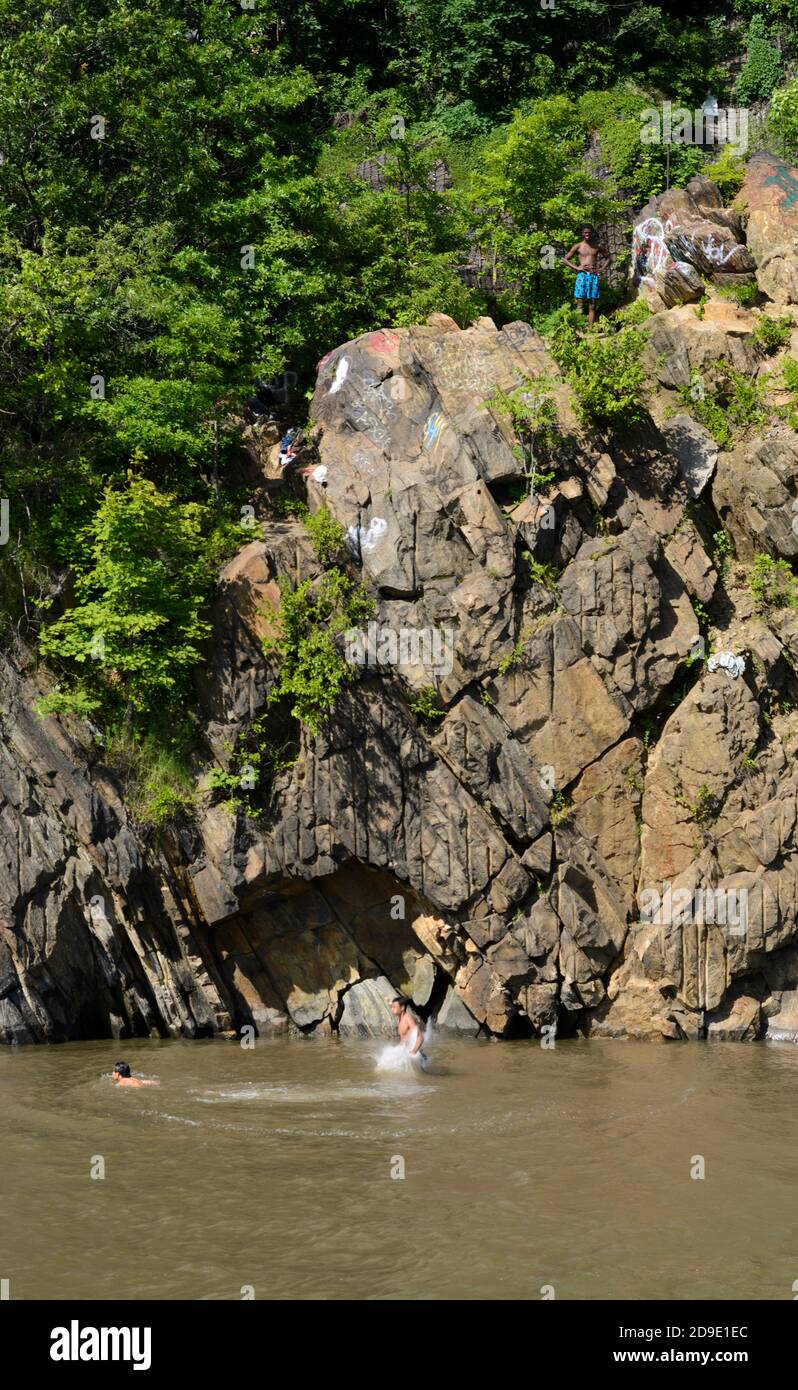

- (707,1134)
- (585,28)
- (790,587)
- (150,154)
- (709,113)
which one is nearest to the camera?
(707,1134)

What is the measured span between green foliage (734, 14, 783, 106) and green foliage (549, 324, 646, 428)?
1422 centimetres

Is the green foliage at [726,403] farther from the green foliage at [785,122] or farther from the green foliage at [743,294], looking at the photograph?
the green foliage at [785,122]

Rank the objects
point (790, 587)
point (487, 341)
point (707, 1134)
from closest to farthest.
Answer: point (707, 1134) < point (790, 587) < point (487, 341)

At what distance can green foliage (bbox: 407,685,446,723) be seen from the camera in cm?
1698

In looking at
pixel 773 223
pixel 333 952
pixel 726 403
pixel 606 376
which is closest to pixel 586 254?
pixel 773 223

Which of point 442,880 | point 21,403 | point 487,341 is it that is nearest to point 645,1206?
point 442,880

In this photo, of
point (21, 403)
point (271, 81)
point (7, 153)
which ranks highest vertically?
point (271, 81)

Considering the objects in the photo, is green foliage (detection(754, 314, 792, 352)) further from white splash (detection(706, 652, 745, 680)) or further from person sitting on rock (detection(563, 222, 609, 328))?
white splash (detection(706, 652, 745, 680))

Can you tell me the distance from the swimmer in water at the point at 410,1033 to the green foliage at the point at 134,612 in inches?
214

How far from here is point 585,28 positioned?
29.0m

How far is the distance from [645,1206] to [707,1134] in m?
2.05

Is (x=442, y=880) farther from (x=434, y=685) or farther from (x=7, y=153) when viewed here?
(x=7, y=153)

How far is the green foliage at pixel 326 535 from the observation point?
57.1 ft

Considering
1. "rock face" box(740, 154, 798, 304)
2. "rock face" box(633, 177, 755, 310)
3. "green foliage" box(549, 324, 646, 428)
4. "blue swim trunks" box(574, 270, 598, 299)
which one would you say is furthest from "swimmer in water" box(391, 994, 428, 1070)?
"rock face" box(740, 154, 798, 304)
